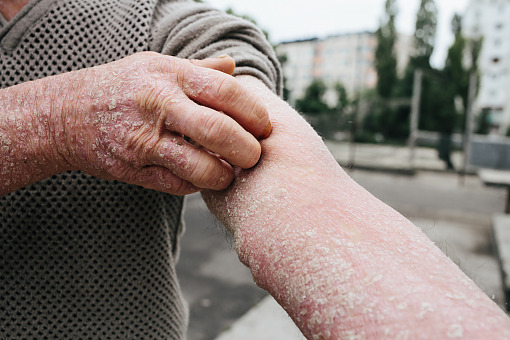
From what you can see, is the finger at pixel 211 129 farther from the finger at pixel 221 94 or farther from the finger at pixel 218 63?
the finger at pixel 218 63

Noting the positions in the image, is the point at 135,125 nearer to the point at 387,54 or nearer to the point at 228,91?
the point at 228,91

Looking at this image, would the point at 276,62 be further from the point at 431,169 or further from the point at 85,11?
the point at 431,169

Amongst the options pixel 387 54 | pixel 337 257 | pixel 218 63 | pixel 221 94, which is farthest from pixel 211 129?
pixel 387 54

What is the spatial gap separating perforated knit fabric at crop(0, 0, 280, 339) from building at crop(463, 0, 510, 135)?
49784 millimetres

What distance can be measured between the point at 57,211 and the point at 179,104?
563 mm

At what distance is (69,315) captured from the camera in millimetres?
1067

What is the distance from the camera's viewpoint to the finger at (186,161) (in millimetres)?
745

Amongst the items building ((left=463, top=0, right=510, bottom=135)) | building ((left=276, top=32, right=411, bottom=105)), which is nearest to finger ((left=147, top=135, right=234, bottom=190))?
building ((left=463, top=0, right=510, bottom=135))

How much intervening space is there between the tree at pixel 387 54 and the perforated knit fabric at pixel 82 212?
1166 inches

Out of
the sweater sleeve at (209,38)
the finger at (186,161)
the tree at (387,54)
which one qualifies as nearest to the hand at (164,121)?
the finger at (186,161)

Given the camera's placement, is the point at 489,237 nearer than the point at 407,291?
No

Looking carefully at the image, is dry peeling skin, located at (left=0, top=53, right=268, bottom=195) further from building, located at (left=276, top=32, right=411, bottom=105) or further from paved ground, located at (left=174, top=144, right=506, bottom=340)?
building, located at (left=276, top=32, right=411, bottom=105)

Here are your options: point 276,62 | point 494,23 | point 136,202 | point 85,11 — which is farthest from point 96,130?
point 494,23

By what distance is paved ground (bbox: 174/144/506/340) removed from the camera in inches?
47.7
